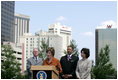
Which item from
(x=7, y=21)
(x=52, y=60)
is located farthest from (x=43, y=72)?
(x=7, y=21)

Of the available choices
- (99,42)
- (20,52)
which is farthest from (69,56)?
(99,42)

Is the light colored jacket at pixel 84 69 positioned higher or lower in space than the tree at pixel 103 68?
higher

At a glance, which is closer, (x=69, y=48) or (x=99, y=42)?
(x=69, y=48)

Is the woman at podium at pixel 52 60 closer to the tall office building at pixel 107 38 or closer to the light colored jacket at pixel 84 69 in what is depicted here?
the light colored jacket at pixel 84 69

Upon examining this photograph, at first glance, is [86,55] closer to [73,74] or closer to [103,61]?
[73,74]

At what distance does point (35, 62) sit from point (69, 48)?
89 cm

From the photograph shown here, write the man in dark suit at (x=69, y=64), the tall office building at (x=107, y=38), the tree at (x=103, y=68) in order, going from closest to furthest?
the man in dark suit at (x=69, y=64) → the tree at (x=103, y=68) → the tall office building at (x=107, y=38)

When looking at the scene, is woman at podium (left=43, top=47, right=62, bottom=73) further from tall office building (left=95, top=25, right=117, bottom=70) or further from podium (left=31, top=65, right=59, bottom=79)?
tall office building (left=95, top=25, right=117, bottom=70)

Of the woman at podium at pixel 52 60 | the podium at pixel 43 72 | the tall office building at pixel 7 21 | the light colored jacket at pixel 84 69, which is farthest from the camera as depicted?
the tall office building at pixel 7 21

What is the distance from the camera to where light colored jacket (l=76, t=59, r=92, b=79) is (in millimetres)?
7477

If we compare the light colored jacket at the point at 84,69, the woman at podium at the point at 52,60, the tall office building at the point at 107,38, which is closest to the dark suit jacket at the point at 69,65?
the woman at podium at the point at 52,60

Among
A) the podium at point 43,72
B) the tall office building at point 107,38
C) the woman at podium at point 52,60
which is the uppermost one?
the tall office building at point 107,38

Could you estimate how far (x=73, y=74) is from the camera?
8070 millimetres

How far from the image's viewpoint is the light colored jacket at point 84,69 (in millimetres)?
7477
